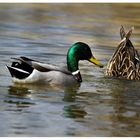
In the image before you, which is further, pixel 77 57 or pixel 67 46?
pixel 77 57

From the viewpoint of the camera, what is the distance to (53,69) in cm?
461

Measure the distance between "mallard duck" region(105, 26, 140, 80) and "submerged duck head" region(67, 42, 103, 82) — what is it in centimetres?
11

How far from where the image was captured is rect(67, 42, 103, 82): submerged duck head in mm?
4512

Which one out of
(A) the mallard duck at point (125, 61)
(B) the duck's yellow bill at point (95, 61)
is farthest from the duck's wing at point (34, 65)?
(A) the mallard duck at point (125, 61)

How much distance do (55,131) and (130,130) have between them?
0.38 m

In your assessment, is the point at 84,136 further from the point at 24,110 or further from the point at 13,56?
the point at 13,56

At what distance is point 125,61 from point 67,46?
1.39 ft

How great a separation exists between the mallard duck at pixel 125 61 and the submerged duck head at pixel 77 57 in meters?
0.11

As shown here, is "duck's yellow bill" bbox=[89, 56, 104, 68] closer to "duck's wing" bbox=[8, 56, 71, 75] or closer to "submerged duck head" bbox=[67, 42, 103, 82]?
"submerged duck head" bbox=[67, 42, 103, 82]

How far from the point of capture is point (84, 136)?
395 cm

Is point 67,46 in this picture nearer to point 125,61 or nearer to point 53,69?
point 53,69

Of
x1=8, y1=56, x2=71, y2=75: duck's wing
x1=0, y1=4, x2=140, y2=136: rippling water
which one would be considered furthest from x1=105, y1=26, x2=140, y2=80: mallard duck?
x1=8, y1=56, x2=71, y2=75: duck's wing

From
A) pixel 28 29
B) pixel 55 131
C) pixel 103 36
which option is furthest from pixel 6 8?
pixel 55 131

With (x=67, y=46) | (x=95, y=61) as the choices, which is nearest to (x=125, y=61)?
(x=95, y=61)
